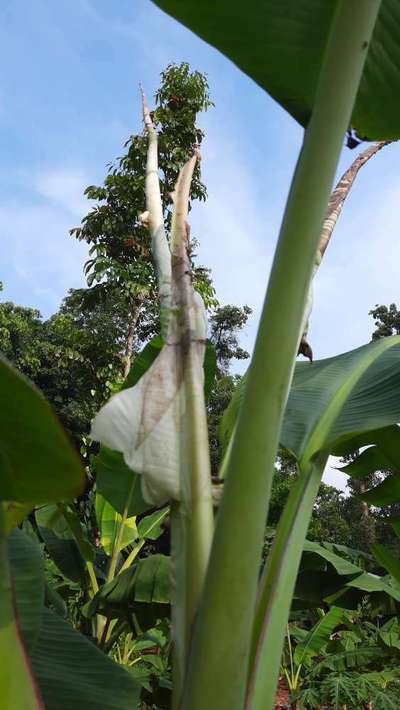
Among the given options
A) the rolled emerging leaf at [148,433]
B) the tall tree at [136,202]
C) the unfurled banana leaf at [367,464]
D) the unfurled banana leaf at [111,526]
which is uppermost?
the tall tree at [136,202]

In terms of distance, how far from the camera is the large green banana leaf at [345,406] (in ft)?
2.88

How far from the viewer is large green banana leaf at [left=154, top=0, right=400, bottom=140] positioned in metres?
0.75

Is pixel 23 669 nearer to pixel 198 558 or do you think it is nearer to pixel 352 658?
pixel 198 558

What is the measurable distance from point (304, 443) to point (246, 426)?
1.36ft

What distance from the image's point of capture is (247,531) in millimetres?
485

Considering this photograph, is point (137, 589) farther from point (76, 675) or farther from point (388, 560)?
point (76, 675)

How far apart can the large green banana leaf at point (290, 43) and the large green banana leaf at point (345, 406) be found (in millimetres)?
447

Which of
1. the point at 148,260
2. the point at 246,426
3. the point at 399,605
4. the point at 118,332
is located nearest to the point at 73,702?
the point at 246,426

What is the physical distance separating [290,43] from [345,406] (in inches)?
22.5

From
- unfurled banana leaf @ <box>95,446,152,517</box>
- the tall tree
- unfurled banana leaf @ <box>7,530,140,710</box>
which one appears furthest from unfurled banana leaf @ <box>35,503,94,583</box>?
the tall tree

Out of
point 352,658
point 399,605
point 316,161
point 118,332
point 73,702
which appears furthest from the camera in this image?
point 118,332

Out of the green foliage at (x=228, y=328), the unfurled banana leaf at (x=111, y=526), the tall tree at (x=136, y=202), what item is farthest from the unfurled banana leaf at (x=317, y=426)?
the green foliage at (x=228, y=328)

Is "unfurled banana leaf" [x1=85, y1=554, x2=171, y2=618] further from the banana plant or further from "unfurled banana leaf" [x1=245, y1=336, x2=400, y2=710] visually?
the banana plant

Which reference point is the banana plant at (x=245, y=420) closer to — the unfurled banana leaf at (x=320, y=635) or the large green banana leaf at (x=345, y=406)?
the large green banana leaf at (x=345, y=406)
